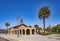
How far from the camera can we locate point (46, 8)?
72.4m

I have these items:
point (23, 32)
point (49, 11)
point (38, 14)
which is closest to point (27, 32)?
point (23, 32)

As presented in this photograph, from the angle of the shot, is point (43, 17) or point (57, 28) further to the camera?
point (57, 28)

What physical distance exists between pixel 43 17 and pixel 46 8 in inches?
189

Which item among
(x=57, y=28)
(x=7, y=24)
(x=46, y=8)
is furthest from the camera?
(x=7, y=24)

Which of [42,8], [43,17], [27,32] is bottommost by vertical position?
[27,32]

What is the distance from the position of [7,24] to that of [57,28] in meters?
80.0

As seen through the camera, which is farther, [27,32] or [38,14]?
[27,32]

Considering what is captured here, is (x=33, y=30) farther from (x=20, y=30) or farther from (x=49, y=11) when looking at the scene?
(x=49, y=11)

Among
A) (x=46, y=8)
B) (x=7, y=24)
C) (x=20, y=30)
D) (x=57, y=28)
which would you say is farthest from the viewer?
(x=7, y=24)

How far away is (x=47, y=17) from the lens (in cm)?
7425

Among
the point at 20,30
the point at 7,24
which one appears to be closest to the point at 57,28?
the point at 20,30

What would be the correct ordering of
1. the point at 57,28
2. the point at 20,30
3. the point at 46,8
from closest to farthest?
the point at 46,8 < the point at 20,30 < the point at 57,28

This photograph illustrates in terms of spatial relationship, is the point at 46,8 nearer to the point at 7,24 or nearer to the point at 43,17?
the point at 43,17

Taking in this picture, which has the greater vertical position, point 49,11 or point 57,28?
point 49,11
